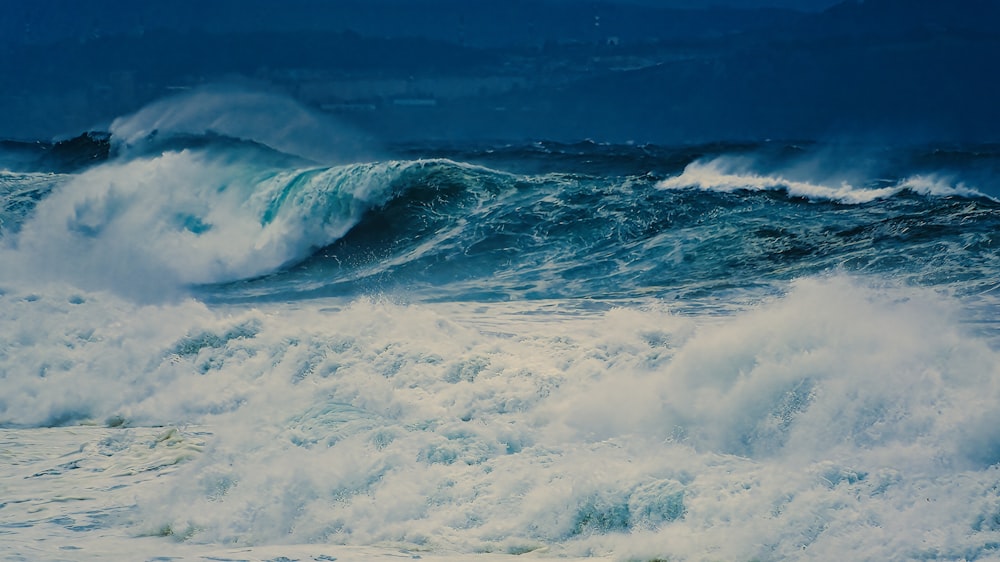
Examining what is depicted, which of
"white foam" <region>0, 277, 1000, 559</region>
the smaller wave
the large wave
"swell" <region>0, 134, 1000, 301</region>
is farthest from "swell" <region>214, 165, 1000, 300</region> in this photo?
"white foam" <region>0, 277, 1000, 559</region>

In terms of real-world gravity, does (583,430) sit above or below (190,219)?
below

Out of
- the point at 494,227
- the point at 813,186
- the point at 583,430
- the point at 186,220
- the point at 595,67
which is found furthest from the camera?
the point at 595,67

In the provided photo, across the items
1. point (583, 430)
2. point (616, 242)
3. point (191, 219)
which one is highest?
point (191, 219)

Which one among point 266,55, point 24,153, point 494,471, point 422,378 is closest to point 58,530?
point 494,471

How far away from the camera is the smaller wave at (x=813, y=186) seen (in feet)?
50.2

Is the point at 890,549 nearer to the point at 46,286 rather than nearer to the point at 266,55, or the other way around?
the point at 46,286

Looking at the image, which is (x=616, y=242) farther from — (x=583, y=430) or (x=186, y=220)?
(x=186, y=220)

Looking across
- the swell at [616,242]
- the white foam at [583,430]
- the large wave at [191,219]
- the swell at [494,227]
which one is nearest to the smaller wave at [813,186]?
the swell at [494,227]

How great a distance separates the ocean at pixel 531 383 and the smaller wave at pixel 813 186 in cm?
10

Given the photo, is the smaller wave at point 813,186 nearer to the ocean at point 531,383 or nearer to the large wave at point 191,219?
the ocean at point 531,383

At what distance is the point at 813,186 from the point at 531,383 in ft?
35.2

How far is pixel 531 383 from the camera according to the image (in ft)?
23.3

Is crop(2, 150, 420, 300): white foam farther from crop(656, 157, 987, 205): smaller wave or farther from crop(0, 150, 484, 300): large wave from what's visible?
crop(656, 157, 987, 205): smaller wave

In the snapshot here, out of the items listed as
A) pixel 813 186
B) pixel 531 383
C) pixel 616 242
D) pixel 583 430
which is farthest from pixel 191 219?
pixel 583 430
